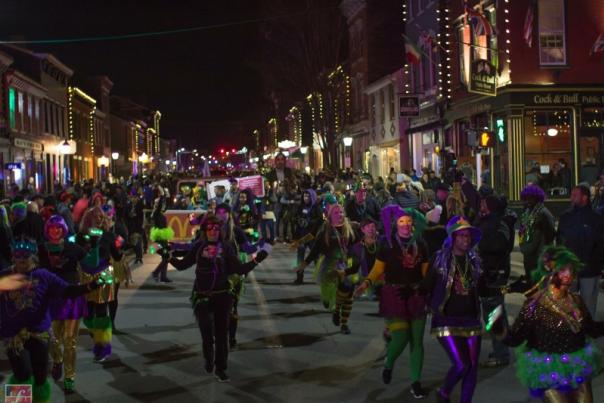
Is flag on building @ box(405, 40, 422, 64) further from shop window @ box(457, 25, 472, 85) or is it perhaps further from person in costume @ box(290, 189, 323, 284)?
person in costume @ box(290, 189, 323, 284)

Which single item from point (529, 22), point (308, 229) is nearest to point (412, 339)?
point (308, 229)

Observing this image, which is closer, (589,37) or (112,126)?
(589,37)

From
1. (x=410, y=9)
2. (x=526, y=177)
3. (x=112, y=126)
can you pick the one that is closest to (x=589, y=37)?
(x=526, y=177)

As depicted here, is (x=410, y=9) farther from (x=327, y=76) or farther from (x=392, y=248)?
(x=392, y=248)

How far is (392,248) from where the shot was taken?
25.3 feet

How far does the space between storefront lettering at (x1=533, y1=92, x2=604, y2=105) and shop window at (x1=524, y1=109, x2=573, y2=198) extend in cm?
39

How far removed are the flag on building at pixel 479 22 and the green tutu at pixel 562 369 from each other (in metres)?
21.8

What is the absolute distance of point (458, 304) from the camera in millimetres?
6672

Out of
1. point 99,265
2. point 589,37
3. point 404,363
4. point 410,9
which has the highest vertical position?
point 410,9

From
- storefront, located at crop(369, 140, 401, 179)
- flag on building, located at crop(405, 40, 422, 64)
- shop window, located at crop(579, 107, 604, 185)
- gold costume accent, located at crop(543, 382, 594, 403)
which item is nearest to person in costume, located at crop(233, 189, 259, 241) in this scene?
gold costume accent, located at crop(543, 382, 594, 403)

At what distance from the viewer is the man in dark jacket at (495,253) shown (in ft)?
28.2

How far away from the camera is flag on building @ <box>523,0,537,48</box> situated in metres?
24.7

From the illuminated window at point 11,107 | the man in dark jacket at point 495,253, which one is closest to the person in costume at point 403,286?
the man in dark jacket at point 495,253

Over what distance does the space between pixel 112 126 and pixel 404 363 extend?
8387cm
